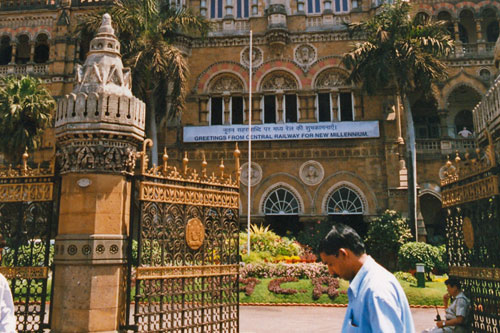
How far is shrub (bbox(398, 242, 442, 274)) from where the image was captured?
17.0 m

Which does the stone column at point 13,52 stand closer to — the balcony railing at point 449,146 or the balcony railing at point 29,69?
the balcony railing at point 29,69

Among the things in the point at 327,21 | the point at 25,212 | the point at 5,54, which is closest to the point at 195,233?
the point at 25,212

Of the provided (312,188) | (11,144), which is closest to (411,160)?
(312,188)

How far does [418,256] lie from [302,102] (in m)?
10.1

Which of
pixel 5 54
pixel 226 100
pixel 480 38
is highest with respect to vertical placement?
pixel 5 54

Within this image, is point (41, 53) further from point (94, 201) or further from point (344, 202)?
point (94, 201)

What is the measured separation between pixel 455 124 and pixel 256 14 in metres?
13.3

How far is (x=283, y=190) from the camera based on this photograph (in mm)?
22953

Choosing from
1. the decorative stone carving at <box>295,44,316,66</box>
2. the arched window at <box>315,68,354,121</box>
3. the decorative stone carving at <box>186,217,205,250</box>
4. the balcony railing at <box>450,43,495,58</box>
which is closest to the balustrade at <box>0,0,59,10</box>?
the decorative stone carving at <box>295,44,316,66</box>

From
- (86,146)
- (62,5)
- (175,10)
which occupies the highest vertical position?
(62,5)

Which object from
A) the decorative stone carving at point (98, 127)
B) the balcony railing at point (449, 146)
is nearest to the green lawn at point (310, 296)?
the decorative stone carving at point (98, 127)

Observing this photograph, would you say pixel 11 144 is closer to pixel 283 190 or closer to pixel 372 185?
pixel 283 190

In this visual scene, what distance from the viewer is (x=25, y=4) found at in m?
27.3

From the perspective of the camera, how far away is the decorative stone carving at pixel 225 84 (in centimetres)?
2441
